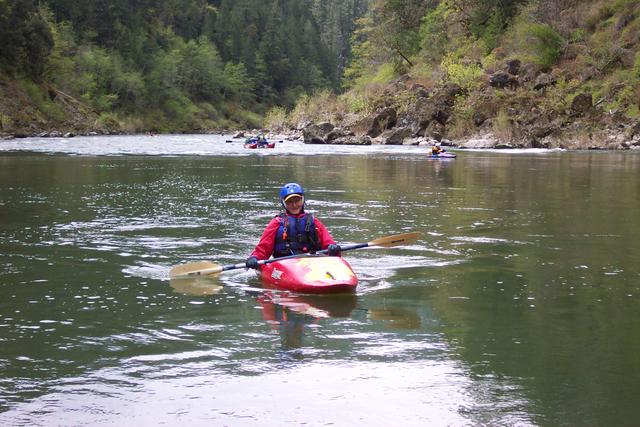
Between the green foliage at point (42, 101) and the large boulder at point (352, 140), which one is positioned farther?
the green foliage at point (42, 101)

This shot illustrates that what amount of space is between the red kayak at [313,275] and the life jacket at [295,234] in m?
0.55

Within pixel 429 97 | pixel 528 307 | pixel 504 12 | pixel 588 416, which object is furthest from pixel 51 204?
pixel 504 12

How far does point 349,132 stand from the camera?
2183 inches

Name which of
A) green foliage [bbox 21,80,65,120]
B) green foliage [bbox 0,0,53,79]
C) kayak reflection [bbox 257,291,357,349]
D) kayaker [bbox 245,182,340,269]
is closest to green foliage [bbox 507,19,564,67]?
green foliage [bbox 21,80,65,120]

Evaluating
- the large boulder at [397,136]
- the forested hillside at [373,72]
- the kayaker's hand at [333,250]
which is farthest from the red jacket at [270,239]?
the large boulder at [397,136]

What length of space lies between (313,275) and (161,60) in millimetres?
100706

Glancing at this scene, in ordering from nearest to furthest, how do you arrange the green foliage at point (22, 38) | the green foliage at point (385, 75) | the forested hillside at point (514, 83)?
the forested hillside at point (514, 83) < the green foliage at point (22, 38) < the green foliage at point (385, 75)

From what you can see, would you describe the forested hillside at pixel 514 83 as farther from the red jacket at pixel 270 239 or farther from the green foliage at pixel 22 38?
the red jacket at pixel 270 239

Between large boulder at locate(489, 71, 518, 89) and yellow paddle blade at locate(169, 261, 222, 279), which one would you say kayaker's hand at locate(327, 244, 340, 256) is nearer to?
yellow paddle blade at locate(169, 261, 222, 279)

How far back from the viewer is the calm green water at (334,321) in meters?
5.62

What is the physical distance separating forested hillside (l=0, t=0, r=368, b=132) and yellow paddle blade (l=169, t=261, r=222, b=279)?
53320 millimetres

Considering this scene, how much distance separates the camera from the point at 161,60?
4178 inches

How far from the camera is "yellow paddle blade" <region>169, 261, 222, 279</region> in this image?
32.2ft

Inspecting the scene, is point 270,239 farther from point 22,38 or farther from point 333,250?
point 22,38
